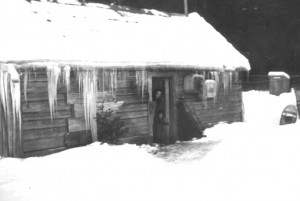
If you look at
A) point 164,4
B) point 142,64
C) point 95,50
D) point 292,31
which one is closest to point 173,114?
point 142,64

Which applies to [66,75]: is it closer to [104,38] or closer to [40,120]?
[40,120]

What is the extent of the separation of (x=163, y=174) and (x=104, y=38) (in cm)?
492

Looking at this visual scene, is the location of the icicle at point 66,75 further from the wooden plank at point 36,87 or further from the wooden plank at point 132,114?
the wooden plank at point 132,114

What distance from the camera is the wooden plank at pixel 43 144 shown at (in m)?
8.69

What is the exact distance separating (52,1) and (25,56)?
3.59 metres

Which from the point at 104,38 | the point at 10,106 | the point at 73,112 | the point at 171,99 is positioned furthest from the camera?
the point at 171,99

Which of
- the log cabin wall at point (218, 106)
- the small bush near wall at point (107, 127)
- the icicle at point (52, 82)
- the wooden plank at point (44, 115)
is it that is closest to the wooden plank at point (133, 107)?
the small bush near wall at point (107, 127)

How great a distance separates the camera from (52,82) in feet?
29.3

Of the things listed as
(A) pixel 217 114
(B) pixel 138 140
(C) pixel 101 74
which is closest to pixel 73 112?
(C) pixel 101 74

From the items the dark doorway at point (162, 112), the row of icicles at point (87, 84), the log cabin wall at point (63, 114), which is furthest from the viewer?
the dark doorway at point (162, 112)

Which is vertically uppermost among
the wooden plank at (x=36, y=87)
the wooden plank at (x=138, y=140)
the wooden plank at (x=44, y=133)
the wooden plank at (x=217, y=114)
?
the wooden plank at (x=36, y=87)

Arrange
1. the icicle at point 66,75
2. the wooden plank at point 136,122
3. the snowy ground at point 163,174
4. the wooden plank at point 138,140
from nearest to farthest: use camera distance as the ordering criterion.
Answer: the snowy ground at point 163,174 → the icicle at point 66,75 → the wooden plank at point 138,140 → the wooden plank at point 136,122

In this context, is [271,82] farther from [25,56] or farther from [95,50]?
[25,56]

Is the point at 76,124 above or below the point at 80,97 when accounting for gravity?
below
